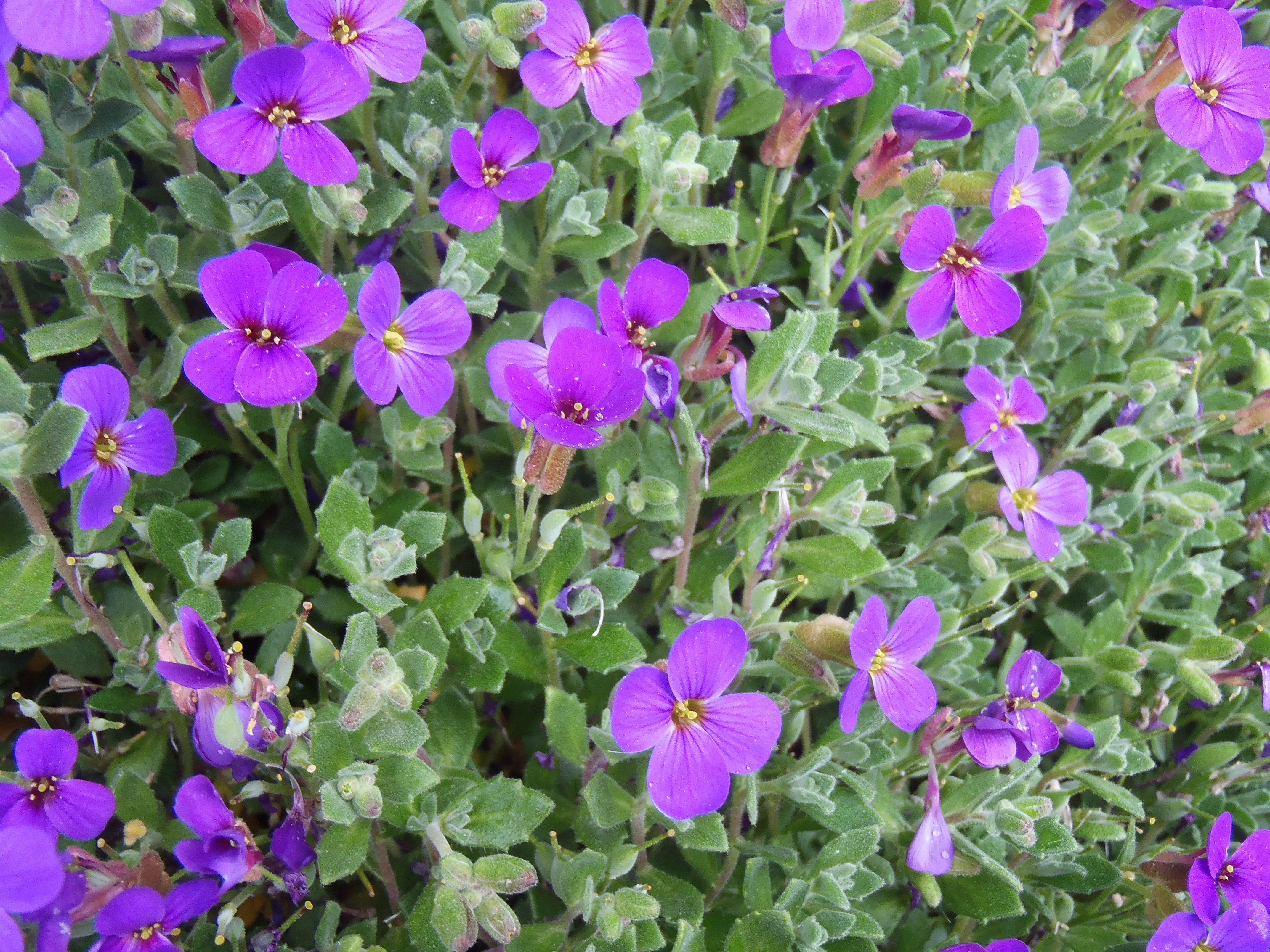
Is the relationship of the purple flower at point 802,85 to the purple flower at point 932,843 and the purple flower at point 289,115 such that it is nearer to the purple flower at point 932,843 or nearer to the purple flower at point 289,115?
the purple flower at point 289,115

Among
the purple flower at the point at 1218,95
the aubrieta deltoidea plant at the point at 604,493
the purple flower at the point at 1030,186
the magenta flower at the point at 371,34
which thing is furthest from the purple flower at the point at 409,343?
the purple flower at the point at 1218,95

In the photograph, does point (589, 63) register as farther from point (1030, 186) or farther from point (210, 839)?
point (210, 839)

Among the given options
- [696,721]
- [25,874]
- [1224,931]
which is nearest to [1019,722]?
[1224,931]

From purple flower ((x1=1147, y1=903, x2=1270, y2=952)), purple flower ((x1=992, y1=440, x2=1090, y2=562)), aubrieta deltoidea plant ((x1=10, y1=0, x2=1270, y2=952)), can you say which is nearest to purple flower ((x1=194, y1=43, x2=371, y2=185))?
aubrieta deltoidea plant ((x1=10, y1=0, x2=1270, y2=952))

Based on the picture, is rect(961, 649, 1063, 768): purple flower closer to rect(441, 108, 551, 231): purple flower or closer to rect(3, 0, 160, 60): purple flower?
rect(441, 108, 551, 231): purple flower

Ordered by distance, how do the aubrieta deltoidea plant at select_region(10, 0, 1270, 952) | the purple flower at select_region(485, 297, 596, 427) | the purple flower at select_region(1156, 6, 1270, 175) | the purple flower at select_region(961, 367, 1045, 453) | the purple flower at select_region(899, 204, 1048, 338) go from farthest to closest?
the purple flower at select_region(961, 367, 1045, 453) → the purple flower at select_region(1156, 6, 1270, 175) → the purple flower at select_region(899, 204, 1048, 338) → the purple flower at select_region(485, 297, 596, 427) → the aubrieta deltoidea plant at select_region(10, 0, 1270, 952)
